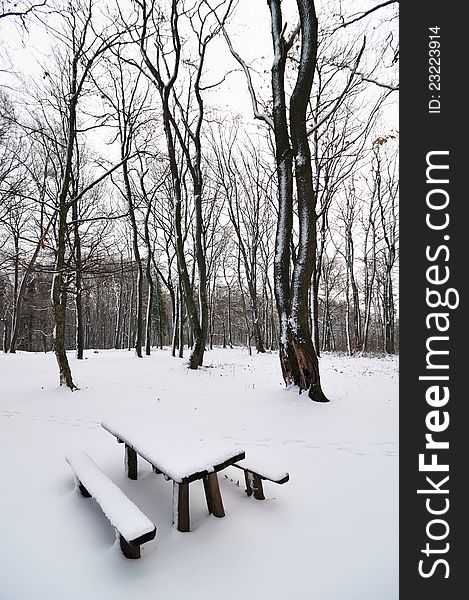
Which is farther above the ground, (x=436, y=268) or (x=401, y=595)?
(x=436, y=268)

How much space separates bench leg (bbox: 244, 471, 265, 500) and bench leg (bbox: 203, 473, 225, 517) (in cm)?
38

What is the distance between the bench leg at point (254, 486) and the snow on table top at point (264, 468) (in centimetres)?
9

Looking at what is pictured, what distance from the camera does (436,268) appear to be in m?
2.37


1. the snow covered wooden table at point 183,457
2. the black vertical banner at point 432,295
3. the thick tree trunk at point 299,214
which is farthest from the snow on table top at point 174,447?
the thick tree trunk at point 299,214

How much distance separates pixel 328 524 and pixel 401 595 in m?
0.81

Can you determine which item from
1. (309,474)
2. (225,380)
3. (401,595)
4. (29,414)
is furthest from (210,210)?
(401,595)

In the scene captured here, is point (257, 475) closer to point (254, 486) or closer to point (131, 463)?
point (254, 486)

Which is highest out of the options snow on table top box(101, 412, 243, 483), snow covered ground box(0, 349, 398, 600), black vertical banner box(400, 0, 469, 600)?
black vertical banner box(400, 0, 469, 600)

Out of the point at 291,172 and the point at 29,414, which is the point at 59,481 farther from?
the point at 291,172

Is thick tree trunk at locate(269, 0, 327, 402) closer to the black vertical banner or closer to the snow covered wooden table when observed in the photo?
the snow covered wooden table

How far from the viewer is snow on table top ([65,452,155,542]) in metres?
1.98

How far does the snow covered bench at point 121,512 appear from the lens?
195 centimetres

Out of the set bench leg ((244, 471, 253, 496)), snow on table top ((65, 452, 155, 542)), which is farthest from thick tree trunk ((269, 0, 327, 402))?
snow on table top ((65, 452, 155, 542))

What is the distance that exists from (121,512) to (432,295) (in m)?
2.47
